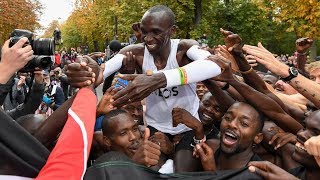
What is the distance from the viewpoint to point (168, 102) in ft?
12.4

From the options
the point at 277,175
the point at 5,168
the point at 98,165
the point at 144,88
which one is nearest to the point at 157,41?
the point at 144,88

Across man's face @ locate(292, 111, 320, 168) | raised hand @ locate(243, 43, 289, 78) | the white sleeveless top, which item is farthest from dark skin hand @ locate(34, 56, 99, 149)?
man's face @ locate(292, 111, 320, 168)

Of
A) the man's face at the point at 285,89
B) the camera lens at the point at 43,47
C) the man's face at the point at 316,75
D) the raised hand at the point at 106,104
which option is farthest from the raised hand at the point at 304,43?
the camera lens at the point at 43,47

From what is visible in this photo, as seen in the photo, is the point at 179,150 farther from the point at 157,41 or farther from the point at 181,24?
the point at 181,24

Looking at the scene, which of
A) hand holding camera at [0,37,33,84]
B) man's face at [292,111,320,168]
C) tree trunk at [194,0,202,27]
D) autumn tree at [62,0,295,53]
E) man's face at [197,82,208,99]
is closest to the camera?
hand holding camera at [0,37,33,84]

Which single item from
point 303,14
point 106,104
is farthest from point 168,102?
point 303,14

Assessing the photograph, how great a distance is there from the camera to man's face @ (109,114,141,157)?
3.09 meters

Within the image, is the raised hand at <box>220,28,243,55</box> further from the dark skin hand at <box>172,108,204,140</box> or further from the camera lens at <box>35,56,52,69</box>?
the camera lens at <box>35,56,52,69</box>

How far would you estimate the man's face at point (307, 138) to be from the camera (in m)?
2.70

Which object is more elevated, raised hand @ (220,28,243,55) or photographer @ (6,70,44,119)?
raised hand @ (220,28,243,55)

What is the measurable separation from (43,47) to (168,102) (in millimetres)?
1253

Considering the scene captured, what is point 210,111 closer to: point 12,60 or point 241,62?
point 241,62

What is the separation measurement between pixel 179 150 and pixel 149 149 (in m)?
0.85

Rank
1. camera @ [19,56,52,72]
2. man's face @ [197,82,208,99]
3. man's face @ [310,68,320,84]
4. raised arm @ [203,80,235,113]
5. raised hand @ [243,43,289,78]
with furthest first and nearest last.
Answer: man's face @ [197,82,208,99], man's face @ [310,68,320,84], raised arm @ [203,80,235,113], raised hand @ [243,43,289,78], camera @ [19,56,52,72]
